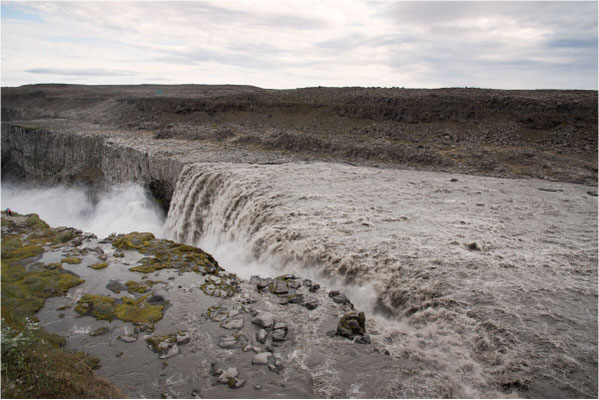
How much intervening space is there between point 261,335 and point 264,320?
2.12ft

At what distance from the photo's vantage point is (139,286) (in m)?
13.8

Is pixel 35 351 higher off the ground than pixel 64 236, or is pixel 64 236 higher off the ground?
pixel 35 351

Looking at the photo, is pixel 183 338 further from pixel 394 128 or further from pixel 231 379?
pixel 394 128

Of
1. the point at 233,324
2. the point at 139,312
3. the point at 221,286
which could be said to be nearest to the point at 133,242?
the point at 221,286

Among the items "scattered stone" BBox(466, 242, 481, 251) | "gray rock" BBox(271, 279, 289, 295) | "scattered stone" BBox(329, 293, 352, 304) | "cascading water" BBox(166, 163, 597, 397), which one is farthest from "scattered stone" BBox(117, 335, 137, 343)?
"scattered stone" BBox(466, 242, 481, 251)

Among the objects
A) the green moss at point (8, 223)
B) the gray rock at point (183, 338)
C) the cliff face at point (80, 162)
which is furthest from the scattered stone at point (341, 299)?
the cliff face at point (80, 162)

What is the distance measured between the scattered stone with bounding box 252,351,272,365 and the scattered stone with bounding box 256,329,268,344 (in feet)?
1.97

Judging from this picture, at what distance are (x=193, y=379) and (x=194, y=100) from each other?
51122 millimetres

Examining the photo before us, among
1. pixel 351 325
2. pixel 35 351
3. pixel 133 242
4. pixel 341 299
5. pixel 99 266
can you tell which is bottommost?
pixel 99 266

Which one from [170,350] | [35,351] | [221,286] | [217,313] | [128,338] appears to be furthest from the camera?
[221,286]

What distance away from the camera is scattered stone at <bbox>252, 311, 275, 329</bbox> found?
11.1 meters

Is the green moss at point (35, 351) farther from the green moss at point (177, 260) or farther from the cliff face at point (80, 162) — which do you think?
the cliff face at point (80, 162)

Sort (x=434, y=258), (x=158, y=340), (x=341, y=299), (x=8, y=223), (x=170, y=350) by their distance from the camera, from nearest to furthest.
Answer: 1. (x=170, y=350)
2. (x=158, y=340)
3. (x=341, y=299)
4. (x=434, y=258)
5. (x=8, y=223)

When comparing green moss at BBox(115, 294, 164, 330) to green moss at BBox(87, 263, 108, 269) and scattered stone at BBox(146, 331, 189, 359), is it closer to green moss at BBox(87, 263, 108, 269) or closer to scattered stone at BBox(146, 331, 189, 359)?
scattered stone at BBox(146, 331, 189, 359)
